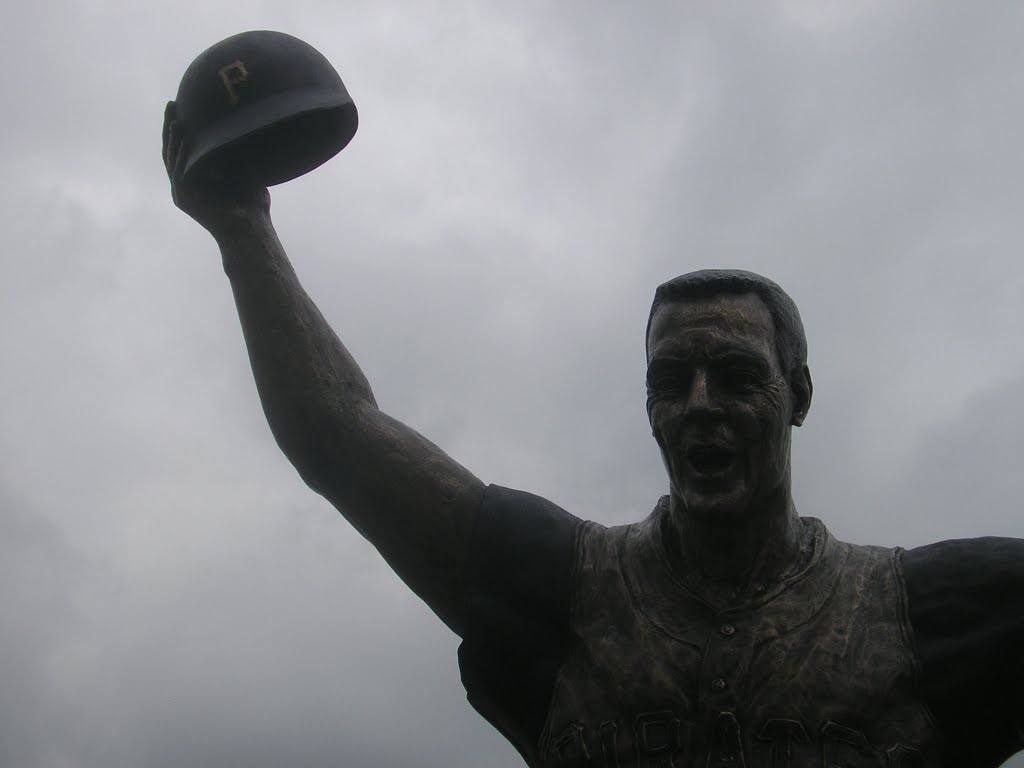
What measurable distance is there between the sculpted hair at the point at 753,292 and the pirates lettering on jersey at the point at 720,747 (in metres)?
1.25

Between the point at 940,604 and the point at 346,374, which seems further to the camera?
the point at 346,374

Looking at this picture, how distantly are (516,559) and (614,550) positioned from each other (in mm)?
360

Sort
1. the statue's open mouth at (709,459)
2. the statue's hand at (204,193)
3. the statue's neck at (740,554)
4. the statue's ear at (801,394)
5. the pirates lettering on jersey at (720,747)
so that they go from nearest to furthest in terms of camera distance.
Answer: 1. the pirates lettering on jersey at (720,747)
2. the statue's open mouth at (709,459)
3. the statue's neck at (740,554)
4. the statue's ear at (801,394)
5. the statue's hand at (204,193)

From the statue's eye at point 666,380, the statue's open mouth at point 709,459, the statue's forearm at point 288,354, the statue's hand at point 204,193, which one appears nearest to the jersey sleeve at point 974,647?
the statue's open mouth at point 709,459

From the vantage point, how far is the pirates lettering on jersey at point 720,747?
3479 millimetres

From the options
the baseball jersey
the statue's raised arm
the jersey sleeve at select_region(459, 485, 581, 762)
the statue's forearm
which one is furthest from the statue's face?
the statue's forearm

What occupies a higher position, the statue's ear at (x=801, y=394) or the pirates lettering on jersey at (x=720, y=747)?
the statue's ear at (x=801, y=394)

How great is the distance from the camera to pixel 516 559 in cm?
416

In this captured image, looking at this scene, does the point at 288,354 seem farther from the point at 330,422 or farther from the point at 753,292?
the point at 753,292

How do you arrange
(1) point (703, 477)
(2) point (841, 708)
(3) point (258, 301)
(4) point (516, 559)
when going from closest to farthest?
(2) point (841, 708) < (1) point (703, 477) < (4) point (516, 559) < (3) point (258, 301)

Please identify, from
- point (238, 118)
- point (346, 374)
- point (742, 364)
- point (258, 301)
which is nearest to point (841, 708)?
point (742, 364)

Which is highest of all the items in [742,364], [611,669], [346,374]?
[346,374]

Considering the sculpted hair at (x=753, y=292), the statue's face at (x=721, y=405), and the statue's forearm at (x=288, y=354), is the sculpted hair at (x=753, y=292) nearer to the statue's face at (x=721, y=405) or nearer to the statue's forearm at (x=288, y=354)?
the statue's face at (x=721, y=405)

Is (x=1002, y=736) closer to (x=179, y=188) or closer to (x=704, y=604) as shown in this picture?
(x=704, y=604)
